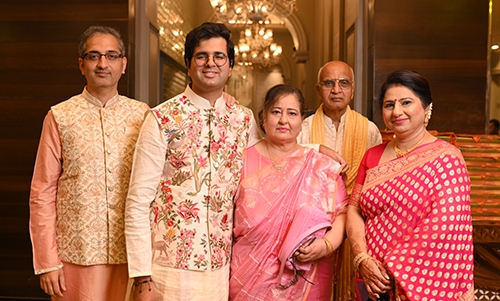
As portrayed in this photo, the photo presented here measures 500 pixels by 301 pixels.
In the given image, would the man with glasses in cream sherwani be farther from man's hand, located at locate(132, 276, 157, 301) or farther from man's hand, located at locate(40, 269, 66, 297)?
man's hand, located at locate(40, 269, 66, 297)

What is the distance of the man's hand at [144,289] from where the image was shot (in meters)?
1.80

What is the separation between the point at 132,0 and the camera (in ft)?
13.6

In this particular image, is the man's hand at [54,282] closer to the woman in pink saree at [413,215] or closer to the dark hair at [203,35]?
the dark hair at [203,35]

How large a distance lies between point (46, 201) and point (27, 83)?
2.62 meters

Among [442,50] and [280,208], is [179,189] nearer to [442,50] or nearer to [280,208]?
[280,208]

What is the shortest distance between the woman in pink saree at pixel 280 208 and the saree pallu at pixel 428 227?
26cm

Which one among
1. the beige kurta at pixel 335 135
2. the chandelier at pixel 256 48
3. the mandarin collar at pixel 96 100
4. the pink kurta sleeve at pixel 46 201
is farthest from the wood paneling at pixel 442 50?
the chandelier at pixel 256 48

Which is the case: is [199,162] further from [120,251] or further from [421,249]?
[421,249]

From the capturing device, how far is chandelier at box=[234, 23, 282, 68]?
10.7m

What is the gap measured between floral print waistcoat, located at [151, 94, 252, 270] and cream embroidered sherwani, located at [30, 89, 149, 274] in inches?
9.7

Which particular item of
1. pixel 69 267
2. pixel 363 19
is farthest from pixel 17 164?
pixel 363 19

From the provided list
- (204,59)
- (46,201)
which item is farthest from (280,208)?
(46,201)

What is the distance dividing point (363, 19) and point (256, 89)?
12.2 meters

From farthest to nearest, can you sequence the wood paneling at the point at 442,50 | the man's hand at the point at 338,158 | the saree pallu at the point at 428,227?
the wood paneling at the point at 442,50 < the man's hand at the point at 338,158 < the saree pallu at the point at 428,227
